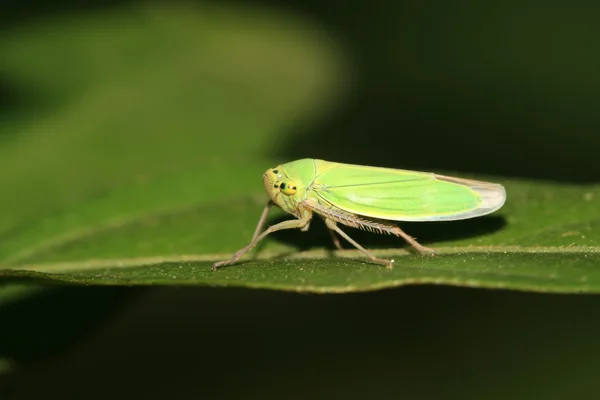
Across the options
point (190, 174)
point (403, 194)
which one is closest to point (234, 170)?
point (190, 174)

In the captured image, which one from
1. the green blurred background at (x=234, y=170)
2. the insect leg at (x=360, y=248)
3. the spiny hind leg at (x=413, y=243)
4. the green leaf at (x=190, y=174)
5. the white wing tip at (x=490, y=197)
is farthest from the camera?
the green blurred background at (x=234, y=170)

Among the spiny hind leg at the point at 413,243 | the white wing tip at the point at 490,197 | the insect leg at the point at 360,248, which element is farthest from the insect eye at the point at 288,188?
the white wing tip at the point at 490,197

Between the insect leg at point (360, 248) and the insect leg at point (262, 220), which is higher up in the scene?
the insect leg at point (262, 220)

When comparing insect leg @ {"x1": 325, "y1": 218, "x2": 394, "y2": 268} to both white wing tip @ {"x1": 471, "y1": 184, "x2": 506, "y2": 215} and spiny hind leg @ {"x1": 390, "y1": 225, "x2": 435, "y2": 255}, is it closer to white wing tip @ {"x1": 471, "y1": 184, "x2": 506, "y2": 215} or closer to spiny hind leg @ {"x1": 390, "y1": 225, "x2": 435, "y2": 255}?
spiny hind leg @ {"x1": 390, "y1": 225, "x2": 435, "y2": 255}

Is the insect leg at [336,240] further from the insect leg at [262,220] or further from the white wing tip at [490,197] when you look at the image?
the white wing tip at [490,197]

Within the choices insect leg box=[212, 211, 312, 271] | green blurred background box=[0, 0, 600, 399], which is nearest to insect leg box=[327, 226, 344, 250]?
insect leg box=[212, 211, 312, 271]

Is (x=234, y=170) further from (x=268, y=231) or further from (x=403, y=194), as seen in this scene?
(x=403, y=194)

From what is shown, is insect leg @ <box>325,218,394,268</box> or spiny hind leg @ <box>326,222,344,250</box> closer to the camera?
insect leg @ <box>325,218,394,268</box>
